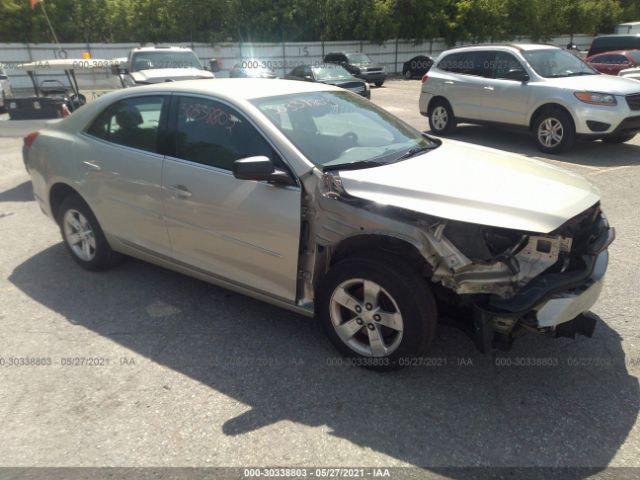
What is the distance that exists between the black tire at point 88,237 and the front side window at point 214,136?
4.12ft

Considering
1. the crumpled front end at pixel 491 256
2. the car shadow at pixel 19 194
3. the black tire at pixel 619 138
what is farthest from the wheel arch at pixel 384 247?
the black tire at pixel 619 138

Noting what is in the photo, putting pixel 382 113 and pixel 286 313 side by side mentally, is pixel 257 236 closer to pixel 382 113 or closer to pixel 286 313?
pixel 286 313

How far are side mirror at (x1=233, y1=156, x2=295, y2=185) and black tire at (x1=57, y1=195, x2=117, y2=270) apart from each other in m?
1.95

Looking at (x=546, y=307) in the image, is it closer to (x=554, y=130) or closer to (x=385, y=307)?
(x=385, y=307)

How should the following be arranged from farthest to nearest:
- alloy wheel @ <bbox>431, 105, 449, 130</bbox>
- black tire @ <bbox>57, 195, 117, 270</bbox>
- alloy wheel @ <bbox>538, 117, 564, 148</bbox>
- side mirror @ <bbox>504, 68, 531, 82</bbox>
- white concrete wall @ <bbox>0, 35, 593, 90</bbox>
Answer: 1. white concrete wall @ <bbox>0, 35, 593, 90</bbox>
2. alloy wheel @ <bbox>431, 105, 449, 130</bbox>
3. side mirror @ <bbox>504, 68, 531, 82</bbox>
4. alloy wheel @ <bbox>538, 117, 564, 148</bbox>
5. black tire @ <bbox>57, 195, 117, 270</bbox>

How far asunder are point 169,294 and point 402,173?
2.20 meters

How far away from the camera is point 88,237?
4.45 metres

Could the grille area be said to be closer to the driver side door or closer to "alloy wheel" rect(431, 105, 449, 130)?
"alloy wheel" rect(431, 105, 449, 130)

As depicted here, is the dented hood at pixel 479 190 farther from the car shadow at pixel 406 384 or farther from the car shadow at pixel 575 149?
the car shadow at pixel 575 149

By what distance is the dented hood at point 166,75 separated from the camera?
1029 centimetres

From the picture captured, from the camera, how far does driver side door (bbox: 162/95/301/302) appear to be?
10.2 feet

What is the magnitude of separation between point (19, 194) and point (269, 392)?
19.5 feet

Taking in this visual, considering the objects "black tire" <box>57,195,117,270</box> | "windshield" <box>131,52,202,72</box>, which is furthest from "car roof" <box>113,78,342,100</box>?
"windshield" <box>131,52,202,72</box>

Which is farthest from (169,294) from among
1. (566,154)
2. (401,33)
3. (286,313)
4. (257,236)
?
(401,33)
